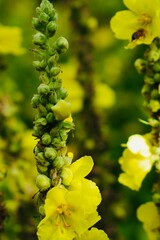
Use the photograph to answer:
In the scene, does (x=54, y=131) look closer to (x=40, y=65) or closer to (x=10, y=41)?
(x=40, y=65)

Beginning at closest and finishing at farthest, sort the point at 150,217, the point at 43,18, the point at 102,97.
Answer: the point at 43,18, the point at 150,217, the point at 102,97

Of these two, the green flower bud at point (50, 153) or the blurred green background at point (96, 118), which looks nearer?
the green flower bud at point (50, 153)

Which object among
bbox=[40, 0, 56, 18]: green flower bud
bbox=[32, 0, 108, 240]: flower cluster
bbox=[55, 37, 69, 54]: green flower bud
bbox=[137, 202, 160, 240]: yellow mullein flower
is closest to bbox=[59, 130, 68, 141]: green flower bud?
bbox=[32, 0, 108, 240]: flower cluster

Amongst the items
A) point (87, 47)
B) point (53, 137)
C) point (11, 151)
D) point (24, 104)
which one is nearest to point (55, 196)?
point (53, 137)

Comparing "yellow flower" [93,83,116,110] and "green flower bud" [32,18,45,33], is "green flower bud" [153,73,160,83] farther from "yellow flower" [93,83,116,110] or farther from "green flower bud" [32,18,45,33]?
"yellow flower" [93,83,116,110]

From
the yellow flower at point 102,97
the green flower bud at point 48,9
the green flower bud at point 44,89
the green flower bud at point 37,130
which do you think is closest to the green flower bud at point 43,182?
the green flower bud at point 37,130

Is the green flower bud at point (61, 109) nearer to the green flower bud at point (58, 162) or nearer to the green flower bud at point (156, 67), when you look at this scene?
the green flower bud at point (58, 162)

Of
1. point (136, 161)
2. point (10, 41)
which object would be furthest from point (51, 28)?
point (10, 41)
